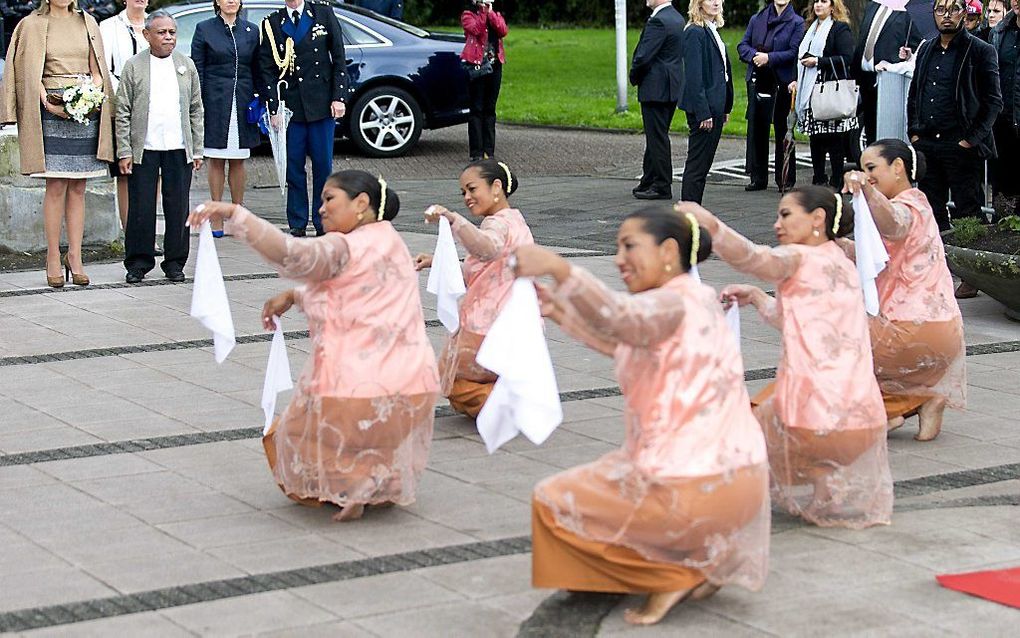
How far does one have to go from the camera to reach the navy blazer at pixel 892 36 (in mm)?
12953

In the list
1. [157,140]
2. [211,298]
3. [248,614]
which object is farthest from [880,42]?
[248,614]

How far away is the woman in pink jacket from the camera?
54.1 feet

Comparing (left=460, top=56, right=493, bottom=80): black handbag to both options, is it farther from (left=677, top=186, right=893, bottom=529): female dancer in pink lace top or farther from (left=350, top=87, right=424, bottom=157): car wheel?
(left=677, top=186, right=893, bottom=529): female dancer in pink lace top

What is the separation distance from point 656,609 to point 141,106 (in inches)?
267

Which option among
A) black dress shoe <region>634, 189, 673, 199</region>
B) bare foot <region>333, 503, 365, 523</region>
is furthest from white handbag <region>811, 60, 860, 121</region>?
bare foot <region>333, 503, 365, 523</region>

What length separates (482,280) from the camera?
23.4ft

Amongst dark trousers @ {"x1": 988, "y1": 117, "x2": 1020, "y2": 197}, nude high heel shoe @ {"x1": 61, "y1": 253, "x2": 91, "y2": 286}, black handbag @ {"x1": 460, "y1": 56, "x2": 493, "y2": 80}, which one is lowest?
nude high heel shoe @ {"x1": 61, "y1": 253, "x2": 91, "y2": 286}

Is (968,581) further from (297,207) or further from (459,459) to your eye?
(297,207)

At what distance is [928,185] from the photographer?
428 inches

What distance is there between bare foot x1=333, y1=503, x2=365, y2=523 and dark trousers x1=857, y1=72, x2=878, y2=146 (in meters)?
8.65

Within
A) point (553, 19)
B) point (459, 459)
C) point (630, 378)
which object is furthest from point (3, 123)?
point (553, 19)

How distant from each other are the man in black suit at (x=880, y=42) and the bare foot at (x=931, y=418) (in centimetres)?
656

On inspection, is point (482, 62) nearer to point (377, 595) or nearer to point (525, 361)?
point (377, 595)

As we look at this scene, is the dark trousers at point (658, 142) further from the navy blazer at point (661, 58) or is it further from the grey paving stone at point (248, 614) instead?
the grey paving stone at point (248, 614)
